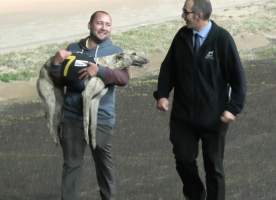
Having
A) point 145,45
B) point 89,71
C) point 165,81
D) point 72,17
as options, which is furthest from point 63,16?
point 89,71

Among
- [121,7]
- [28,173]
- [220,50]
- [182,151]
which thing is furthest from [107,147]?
[121,7]

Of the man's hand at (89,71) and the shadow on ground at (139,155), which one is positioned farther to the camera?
the shadow on ground at (139,155)

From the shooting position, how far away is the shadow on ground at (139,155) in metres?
6.57

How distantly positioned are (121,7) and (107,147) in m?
18.5

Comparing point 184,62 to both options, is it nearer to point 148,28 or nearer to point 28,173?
point 28,173

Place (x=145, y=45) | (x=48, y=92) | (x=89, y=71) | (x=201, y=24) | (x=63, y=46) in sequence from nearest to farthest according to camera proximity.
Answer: (x=89, y=71) < (x=201, y=24) < (x=48, y=92) < (x=145, y=45) < (x=63, y=46)

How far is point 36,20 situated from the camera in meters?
21.2

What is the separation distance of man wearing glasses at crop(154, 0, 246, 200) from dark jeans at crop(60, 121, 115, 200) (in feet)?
1.72

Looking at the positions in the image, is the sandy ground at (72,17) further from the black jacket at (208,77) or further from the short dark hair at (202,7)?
the short dark hair at (202,7)

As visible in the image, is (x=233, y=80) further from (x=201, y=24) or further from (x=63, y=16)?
(x=63, y=16)

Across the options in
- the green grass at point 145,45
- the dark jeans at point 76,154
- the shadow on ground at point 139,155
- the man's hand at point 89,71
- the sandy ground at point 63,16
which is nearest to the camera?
the man's hand at point 89,71

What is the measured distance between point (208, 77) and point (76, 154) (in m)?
1.16

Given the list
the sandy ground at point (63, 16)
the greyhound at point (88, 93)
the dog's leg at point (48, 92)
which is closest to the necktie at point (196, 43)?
the greyhound at point (88, 93)

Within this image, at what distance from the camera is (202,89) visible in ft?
18.0
